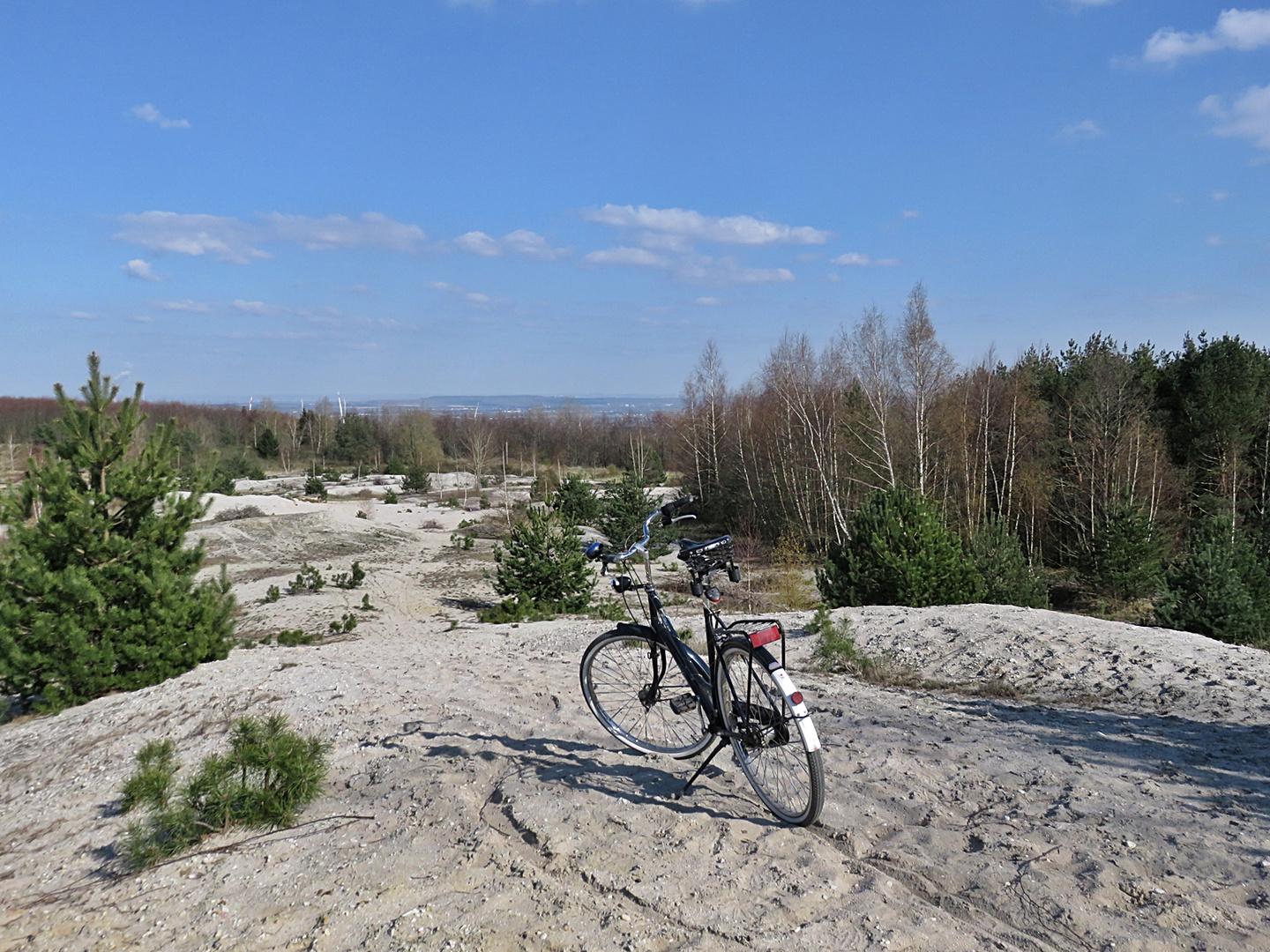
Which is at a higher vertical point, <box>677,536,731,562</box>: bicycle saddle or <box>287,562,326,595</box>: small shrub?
<box>677,536,731,562</box>: bicycle saddle

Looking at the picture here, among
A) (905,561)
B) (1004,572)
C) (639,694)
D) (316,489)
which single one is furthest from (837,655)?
(316,489)

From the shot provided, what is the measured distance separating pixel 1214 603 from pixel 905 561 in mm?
3925

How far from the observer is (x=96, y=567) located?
6891 millimetres

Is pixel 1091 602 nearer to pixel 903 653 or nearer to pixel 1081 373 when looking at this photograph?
pixel 1081 373

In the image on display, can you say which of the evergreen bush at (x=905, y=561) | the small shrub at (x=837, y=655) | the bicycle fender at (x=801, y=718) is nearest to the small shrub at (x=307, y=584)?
the evergreen bush at (x=905, y=561)

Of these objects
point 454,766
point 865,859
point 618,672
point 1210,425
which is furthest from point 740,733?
point 1210,425

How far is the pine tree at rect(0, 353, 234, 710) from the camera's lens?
6617 millimetres

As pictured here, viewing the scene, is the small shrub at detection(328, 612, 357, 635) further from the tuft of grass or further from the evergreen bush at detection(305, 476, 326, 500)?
the evergreen bush at detection(305, 476, 326, 500)

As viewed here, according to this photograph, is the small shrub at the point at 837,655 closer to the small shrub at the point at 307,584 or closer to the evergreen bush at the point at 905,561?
the evergreen bush at the point at 905,561

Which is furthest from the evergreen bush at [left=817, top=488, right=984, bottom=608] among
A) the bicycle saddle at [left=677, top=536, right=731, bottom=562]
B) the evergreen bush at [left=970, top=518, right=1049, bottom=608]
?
the bicycle saddle at [left=677, top=536, right=731, bottom=562]

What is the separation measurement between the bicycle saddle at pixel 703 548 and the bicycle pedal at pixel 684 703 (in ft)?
2.30

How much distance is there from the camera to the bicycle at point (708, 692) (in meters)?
3.29

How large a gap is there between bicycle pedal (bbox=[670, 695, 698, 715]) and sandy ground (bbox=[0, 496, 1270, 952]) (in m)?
0.34

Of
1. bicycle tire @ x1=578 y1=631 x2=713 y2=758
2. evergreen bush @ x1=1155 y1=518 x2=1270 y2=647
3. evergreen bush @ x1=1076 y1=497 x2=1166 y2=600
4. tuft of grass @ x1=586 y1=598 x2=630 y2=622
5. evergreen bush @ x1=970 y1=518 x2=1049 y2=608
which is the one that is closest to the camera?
bicycle tire @ x1=578 y1=631 x2=713 y2=758
